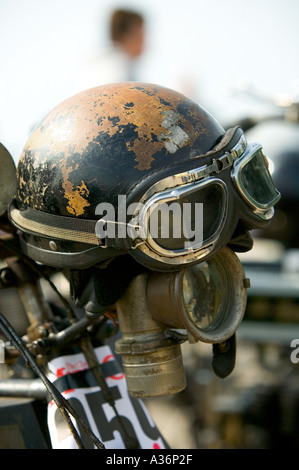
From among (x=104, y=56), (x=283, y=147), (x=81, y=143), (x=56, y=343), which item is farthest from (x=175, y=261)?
(x=283, y=147)

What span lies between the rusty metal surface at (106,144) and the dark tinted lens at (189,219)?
0.09 m

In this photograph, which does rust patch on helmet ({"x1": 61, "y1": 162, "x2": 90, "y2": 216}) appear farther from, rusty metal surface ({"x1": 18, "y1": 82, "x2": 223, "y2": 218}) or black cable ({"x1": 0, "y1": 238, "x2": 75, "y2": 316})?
black cable ({"x1": 0, "y1": 238, "x2": 75, "y2": 316})

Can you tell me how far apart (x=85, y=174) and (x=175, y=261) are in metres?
0.29

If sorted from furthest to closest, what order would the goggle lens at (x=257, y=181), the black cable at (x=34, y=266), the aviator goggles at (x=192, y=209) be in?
the black cable at (x=34, y=266), the goggle lens at (x=257, y=181), the aviator goggles at (x=192, y=209)

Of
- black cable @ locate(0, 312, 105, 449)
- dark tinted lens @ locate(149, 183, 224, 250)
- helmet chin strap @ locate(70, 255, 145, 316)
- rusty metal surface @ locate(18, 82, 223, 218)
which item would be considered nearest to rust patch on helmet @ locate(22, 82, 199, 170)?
rusty metal surface @ locate(18, 82, 223, 218)

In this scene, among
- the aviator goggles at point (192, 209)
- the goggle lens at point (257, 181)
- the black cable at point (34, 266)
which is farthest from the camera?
the black cable at point (34, 266)

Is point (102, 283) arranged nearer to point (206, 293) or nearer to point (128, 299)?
point (128, 299)

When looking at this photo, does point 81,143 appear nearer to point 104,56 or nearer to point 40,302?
point 40,302

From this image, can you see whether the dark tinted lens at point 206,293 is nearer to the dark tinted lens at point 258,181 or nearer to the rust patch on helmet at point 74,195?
the dark tinted lens at point 258,181

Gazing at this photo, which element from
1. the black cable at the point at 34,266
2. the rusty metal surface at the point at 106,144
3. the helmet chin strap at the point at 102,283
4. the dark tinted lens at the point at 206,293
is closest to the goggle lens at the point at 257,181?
the rusty metal surface at the point at 106,144

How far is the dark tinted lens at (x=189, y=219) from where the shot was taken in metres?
1.38

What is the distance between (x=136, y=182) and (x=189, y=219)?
15cm

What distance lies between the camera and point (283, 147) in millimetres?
5598

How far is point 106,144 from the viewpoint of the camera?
55.8 inches
